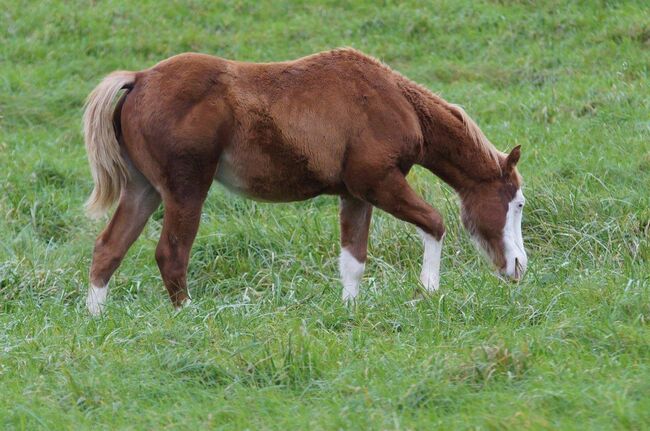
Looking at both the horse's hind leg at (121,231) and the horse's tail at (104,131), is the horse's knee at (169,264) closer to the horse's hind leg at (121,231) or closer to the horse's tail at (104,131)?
the horse's hind leg at (121,231)

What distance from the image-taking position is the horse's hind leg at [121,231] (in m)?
6.97

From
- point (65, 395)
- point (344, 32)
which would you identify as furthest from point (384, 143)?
point (344, 32)

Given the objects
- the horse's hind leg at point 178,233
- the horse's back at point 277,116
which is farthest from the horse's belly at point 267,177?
the horse's hind leg at point 178,233

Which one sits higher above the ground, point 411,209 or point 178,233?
point 411,209

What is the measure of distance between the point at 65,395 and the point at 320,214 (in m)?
4.27

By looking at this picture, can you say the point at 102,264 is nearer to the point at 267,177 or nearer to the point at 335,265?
the point at 267,177

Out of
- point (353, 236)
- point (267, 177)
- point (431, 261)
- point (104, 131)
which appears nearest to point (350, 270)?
point (353, 236)

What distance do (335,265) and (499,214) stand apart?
127 centimetres

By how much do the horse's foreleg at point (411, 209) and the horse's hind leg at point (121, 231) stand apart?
1.44m

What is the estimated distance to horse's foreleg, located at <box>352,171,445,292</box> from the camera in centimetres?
692

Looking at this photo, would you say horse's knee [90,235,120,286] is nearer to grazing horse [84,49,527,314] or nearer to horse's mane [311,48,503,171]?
grazing horse [84,49,527,314]

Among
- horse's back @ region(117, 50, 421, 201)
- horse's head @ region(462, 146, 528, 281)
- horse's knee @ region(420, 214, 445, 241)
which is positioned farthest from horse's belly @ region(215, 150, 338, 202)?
horse's head @ region(462, 146, 528, 281)

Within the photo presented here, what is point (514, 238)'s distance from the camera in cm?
730

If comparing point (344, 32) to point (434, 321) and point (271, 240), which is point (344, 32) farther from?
point (434, 321)
